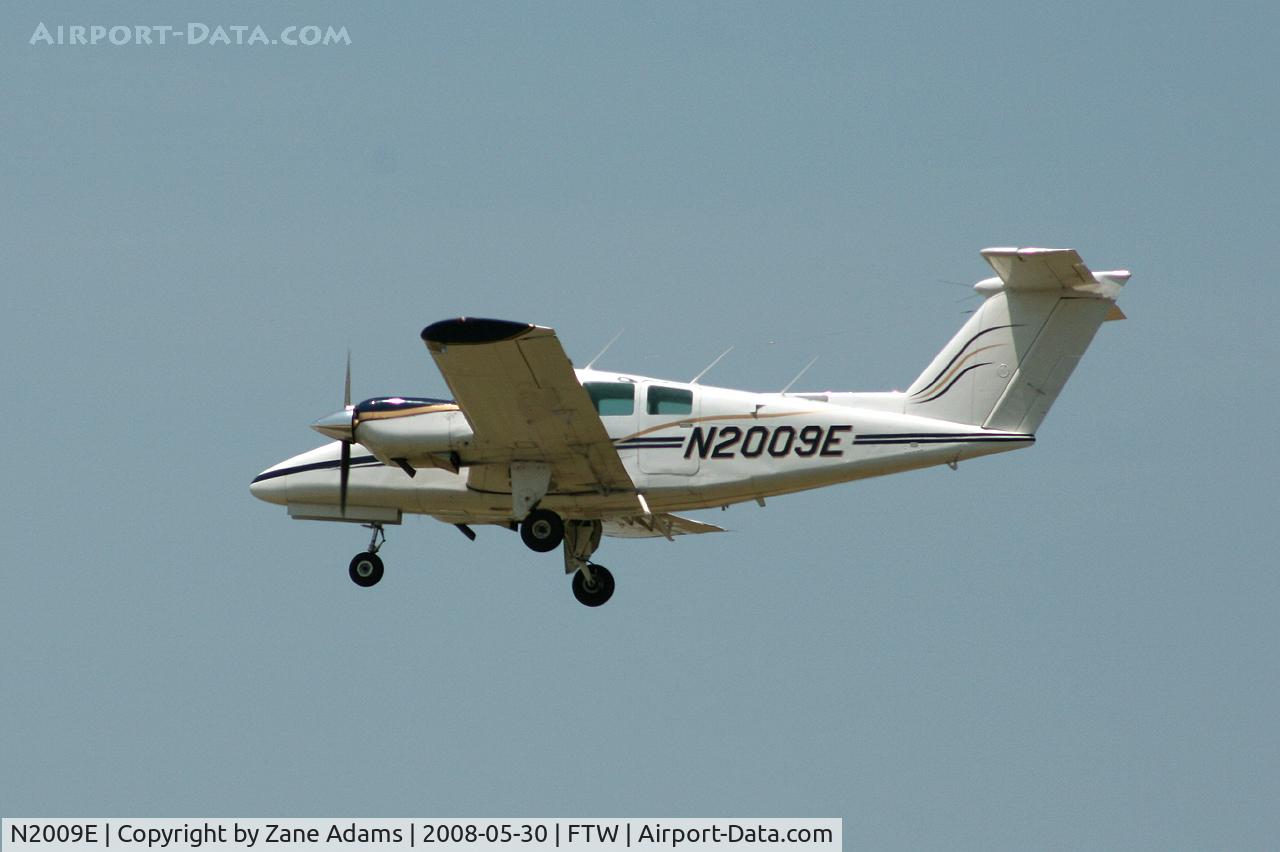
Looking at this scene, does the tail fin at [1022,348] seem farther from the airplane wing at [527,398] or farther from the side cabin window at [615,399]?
the airplane wing at [527,398]

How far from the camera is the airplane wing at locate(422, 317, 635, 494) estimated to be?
28672 mm

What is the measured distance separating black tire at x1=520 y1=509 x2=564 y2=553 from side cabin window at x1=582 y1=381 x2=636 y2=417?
5.23 feet

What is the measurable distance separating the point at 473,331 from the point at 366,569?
20.6 feet

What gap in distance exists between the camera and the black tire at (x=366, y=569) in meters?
33.6

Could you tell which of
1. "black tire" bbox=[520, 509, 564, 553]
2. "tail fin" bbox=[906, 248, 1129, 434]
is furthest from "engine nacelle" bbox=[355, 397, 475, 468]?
A: "tail fin" bbox=[906, 248, 1129, 434]

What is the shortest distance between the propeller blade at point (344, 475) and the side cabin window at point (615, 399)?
143 inches

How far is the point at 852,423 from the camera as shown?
1230 inches

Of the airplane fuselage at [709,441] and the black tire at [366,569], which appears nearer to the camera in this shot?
the airplane fuselage at [709,441]

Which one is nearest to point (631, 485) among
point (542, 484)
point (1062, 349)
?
point (542, 484)

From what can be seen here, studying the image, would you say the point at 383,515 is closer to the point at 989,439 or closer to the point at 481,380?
the point at 481,380

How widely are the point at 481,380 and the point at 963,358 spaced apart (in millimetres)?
6763

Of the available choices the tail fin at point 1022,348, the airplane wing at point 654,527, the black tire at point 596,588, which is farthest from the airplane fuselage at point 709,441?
the airplane wing at point 654,527

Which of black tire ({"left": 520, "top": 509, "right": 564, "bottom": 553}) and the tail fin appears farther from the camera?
black tire ({"left": 520, "top": 509, "right": 564, "bottom": 553})

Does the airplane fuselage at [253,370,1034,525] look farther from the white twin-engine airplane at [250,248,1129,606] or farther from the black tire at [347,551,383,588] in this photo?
the black tire at [347,551,383,588]
